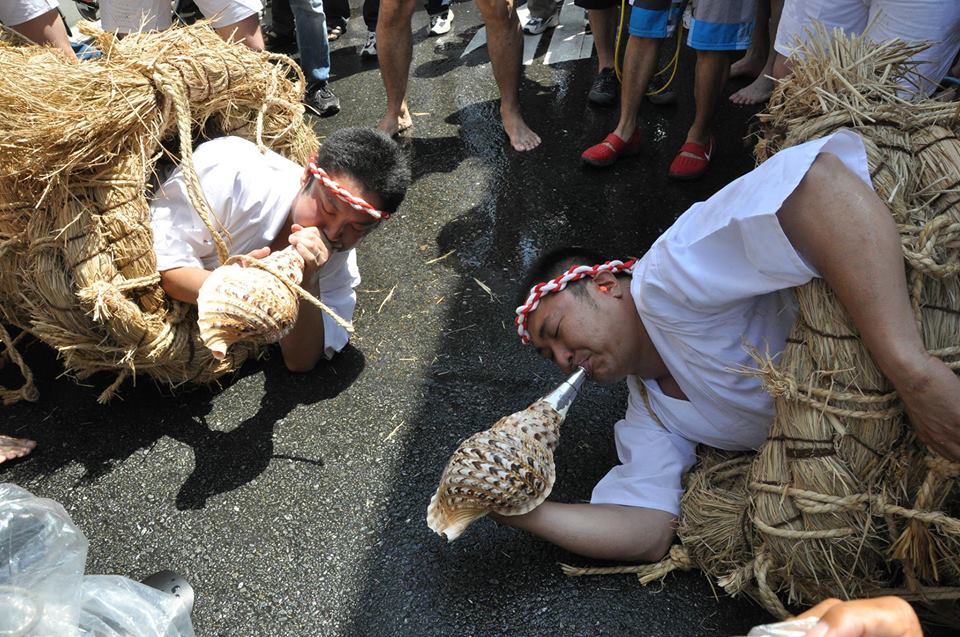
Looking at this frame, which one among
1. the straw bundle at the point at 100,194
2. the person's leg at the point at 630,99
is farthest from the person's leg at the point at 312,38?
the straw bundle at the point at 100,194

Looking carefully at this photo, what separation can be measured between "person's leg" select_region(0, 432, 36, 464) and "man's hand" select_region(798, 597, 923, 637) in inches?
83.5

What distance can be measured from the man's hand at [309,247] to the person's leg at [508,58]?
1.62 meters

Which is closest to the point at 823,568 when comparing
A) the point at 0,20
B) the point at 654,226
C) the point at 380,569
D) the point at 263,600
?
the point at 380,569

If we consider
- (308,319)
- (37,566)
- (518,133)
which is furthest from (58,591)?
(518,133)

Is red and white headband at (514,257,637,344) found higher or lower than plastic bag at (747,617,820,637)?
lower

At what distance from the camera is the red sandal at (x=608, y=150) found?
326 centimetres

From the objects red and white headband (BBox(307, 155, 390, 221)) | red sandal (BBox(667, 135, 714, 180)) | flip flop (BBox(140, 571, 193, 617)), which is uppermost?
red and white headband (BBox(307, 155, 390, 221))

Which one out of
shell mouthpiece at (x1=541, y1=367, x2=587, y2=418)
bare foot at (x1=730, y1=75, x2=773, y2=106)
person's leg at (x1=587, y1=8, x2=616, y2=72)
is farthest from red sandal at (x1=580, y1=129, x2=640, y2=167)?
shell mouthpiece at (x1=541, y1=367, x2=587, y2=418)

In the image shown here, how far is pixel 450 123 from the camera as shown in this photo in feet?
12.5

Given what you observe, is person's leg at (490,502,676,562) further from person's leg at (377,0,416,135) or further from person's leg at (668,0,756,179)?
person's leg at (377,0,416,135)

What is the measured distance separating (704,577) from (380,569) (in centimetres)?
77

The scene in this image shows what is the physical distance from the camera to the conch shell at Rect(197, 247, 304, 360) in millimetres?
1765

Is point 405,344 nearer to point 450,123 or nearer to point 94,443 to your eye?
point 94,443

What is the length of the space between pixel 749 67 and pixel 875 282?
2942mm
